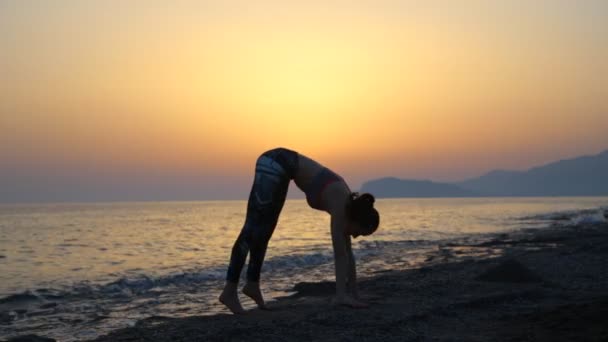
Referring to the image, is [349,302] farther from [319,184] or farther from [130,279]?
[130,279]

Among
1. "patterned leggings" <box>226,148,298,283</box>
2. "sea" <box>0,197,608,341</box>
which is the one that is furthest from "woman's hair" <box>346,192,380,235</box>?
"sea" <box>0,197,608,341</box>

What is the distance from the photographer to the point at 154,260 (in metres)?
17.0

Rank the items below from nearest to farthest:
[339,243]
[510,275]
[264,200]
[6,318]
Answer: [339,243] < [264,200] < [6,318] < [510,275]

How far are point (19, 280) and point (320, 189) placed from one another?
32.0ft

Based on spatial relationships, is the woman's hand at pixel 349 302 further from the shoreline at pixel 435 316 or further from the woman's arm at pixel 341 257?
the shoreline at pixel 435 316

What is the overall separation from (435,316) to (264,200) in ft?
6.89

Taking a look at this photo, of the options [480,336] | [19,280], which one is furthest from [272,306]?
[19,280]

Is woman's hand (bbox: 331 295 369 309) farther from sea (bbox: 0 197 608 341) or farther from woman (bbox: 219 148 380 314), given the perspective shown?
sea (bbox: 0 197 608 341)

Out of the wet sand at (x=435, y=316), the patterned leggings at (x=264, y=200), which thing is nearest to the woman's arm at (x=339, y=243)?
the wet sand at (x=435, y=316)

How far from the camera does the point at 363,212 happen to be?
20.4 ft

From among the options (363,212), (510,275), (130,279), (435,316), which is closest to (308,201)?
(363,212)

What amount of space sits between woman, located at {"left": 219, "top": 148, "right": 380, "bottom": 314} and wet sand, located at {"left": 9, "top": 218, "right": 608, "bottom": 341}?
1.62 ft

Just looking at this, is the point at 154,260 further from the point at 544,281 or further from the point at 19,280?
the point at 544,281

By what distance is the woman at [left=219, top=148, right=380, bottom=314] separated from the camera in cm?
625
